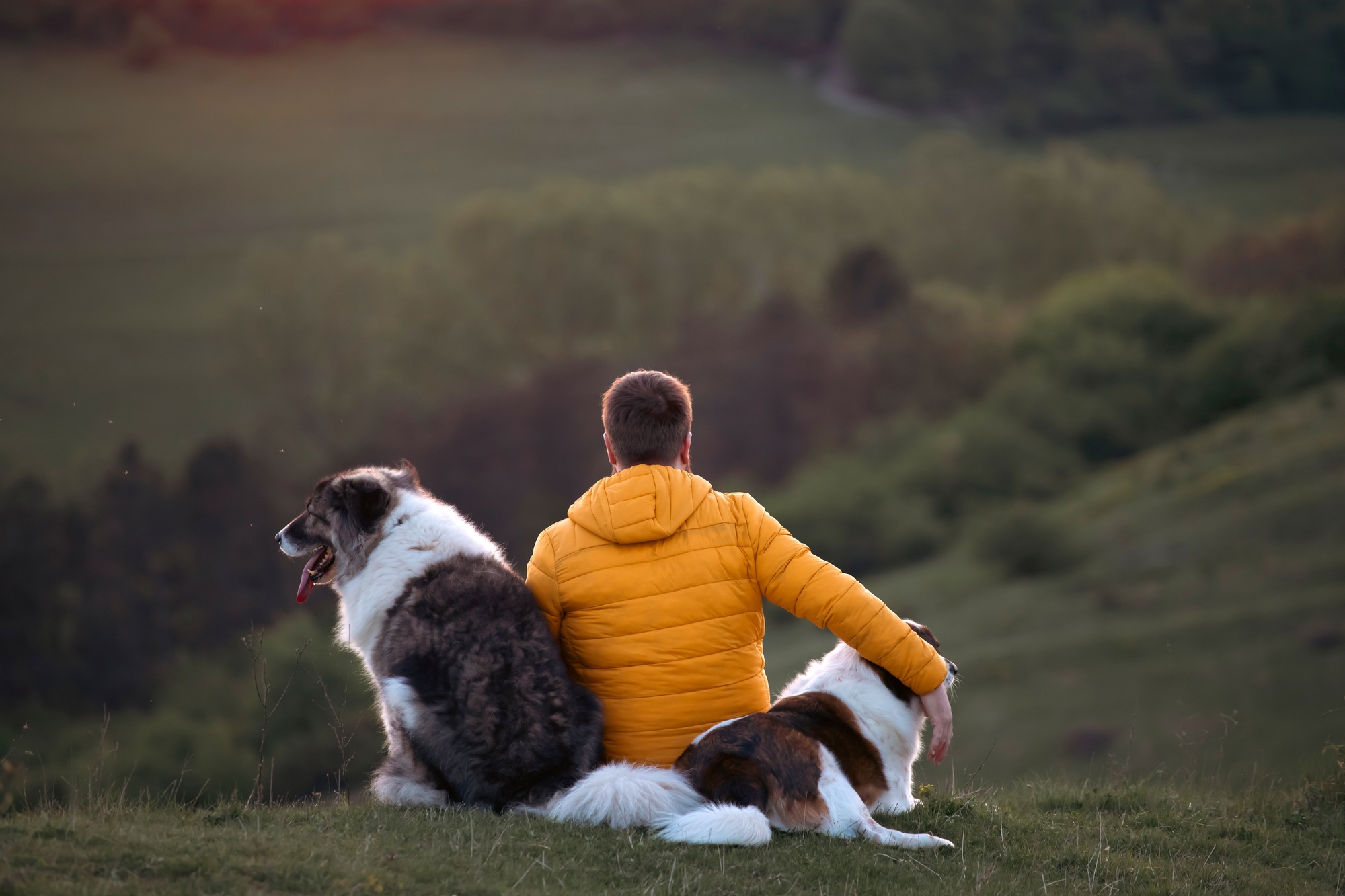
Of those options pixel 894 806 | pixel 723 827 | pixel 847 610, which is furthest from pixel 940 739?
pixel 723 827

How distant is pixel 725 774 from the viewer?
4.93 m

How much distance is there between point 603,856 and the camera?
4766 millimetres

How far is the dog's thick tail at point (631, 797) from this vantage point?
193 inches

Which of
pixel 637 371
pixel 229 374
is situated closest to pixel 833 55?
pixel 229 374

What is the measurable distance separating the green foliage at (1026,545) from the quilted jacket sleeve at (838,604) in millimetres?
60866

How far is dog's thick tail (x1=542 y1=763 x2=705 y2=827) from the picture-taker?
491 centimetres

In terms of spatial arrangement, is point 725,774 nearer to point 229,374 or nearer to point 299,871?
point 299,871

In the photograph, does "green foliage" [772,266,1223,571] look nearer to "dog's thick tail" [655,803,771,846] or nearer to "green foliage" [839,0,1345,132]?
"green foliage" [839,0,1345,132]

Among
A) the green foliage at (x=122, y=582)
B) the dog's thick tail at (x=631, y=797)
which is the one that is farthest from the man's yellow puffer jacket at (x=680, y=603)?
the green foliage at (x=122, y=582)

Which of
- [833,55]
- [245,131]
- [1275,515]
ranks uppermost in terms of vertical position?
[833,55]

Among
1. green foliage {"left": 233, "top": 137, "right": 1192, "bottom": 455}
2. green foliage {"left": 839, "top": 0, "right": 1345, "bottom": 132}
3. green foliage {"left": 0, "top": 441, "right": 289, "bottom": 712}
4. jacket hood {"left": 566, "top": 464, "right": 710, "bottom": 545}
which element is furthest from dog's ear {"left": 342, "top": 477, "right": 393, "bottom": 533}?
green foliage {"left": 839, "top": 0, "right": 1345, "bottom": 132}

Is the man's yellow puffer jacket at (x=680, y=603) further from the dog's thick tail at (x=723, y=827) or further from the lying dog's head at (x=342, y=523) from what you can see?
the lying dog's head at (x=342, y=523)

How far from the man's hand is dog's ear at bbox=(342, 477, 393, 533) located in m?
2.96

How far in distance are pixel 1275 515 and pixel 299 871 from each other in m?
63.9
